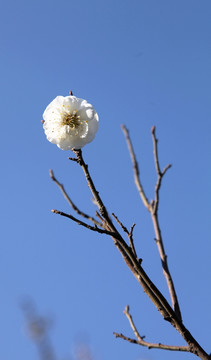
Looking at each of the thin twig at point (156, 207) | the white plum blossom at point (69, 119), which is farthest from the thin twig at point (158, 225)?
the white plum blossom at point (69, 119)

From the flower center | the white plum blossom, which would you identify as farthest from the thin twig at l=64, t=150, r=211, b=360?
the flower center

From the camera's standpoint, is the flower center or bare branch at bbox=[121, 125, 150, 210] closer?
bare branch at bbox=[121, 125, 150, 210]

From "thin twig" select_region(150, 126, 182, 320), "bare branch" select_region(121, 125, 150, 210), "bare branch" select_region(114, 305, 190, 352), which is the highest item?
"bare branch" select_region(121, 125, 150, 210)

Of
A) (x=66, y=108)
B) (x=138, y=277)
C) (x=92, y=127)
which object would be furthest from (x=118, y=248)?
(x=66, y=108)

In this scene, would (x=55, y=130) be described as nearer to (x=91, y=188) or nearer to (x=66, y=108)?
(x=66, y=108)

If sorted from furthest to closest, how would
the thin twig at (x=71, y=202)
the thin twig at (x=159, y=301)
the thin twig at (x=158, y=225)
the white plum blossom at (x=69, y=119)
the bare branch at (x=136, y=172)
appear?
1. the white plum blossom at (x=69, y=119)
2. the bare branch at (x=136, y=172)
3. the thin twig at (x=158, y=225)
4. the thin twig at (x=71, y=202)
5. the thin twig at (x=159, y=301)

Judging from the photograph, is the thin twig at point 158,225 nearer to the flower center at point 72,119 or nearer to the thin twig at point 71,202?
the thin twig at point 71,202

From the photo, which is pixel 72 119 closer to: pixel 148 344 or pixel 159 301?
pixel 159 301

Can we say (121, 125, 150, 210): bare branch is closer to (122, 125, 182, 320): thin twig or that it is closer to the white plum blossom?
(122, 125, 182, 320): thin twig

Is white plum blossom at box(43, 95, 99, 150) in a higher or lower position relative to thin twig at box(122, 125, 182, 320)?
higher
